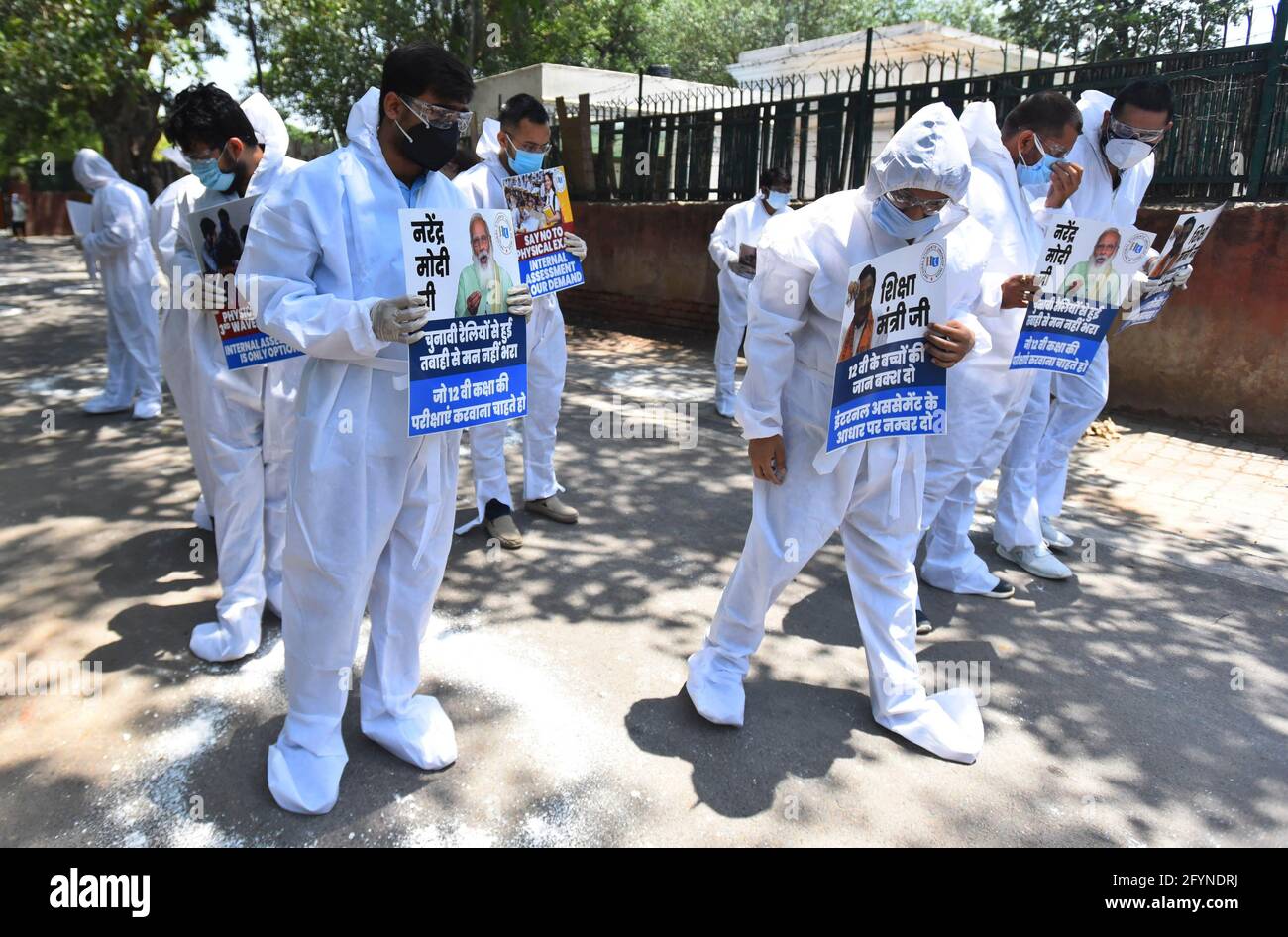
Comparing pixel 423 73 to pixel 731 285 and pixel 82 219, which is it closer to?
pixel 731 285

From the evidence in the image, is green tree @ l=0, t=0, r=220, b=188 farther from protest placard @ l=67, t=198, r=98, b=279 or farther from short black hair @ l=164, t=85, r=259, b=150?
short black hair @ l=164, t=85, r=259, b=150

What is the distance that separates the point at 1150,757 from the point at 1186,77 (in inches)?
256

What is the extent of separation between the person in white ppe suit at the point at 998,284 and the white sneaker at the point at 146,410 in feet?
19.4

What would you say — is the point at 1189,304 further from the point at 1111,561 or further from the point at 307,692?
the point at 307,692

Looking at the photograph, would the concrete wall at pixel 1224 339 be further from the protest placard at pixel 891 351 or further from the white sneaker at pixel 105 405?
the white sneaker at pixel 105 405

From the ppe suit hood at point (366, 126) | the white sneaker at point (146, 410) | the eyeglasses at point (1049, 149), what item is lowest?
the white sneaker at point (146, 410)

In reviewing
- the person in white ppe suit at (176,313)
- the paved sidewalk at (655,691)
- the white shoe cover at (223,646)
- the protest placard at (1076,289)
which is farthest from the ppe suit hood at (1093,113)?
the white shoe cover at (223,646)

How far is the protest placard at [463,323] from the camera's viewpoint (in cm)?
251

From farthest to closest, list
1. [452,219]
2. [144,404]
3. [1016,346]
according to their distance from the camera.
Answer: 1. [144,404]
2. [1016,346]
3. [452,219]

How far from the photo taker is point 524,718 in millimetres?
3354

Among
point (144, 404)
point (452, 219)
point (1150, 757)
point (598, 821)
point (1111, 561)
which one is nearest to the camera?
point (452, 219)

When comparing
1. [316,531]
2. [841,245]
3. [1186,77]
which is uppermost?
[1186,77]
